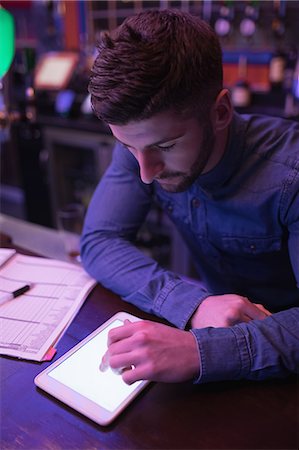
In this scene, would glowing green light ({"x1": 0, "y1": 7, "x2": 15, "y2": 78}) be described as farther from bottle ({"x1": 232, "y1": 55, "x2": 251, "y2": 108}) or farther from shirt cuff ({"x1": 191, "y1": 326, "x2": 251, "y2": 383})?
bottle ({"x1": 232, "y1": 55, "x2": 251, "y2": 108})

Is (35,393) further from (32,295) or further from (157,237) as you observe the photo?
(157,237)

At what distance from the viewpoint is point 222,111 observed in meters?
0.85

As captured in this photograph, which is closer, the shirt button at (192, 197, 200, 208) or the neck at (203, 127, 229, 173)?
the neck at (203, 127, 229, 173)

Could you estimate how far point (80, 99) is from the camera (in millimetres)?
2598

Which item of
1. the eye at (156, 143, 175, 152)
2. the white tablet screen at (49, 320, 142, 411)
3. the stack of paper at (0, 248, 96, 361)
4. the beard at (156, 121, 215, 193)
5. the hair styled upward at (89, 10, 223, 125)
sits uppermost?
the hair styled upward at (89, 10, 223, 125)

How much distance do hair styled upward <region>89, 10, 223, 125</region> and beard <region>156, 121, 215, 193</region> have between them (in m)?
0.07

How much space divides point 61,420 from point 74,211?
83cm

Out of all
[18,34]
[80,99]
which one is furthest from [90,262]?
[18,34]

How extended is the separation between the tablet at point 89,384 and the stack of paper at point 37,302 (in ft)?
0.15

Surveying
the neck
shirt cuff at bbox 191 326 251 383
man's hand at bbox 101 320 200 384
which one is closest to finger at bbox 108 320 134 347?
man's hand at bbox 101 320 200 384

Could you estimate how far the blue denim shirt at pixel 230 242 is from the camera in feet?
2.11

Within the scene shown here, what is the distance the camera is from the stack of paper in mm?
712

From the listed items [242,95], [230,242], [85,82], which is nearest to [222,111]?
[230,242]

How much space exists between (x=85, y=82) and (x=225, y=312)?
2.34 metres
